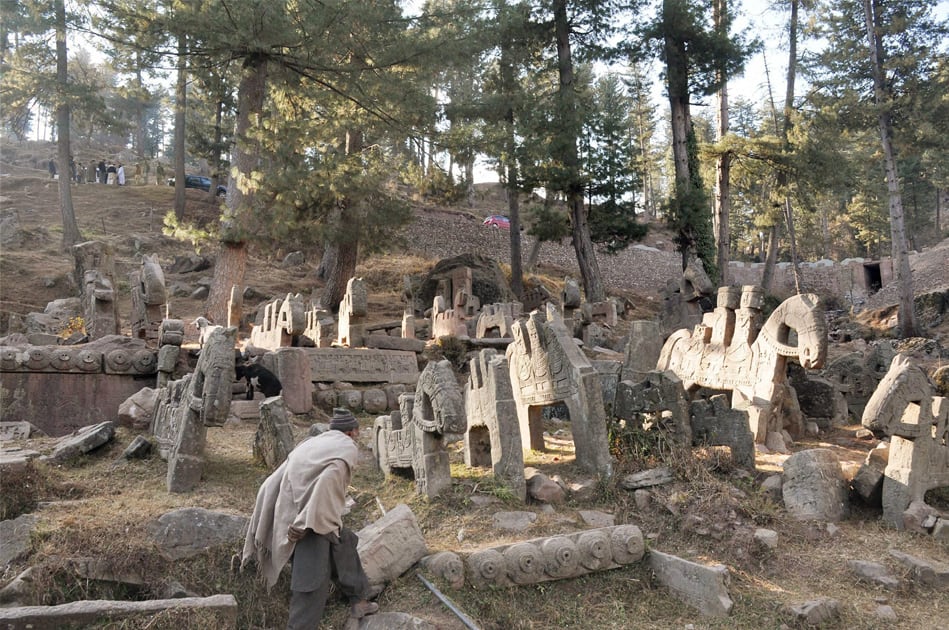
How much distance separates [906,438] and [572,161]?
15.6 meters

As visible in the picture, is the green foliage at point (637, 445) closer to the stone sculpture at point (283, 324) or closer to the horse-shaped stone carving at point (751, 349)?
the horse-shaped stone carving at point (751, 349)

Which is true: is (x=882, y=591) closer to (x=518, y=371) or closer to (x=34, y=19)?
(x=518, y=371)

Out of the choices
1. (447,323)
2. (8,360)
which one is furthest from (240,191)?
(8,360)

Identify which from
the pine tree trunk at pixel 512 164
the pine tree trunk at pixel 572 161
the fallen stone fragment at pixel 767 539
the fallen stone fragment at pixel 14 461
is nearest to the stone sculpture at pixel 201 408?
the fallen stone fragment at pixel 14 461

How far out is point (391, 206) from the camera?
1903 centimetres

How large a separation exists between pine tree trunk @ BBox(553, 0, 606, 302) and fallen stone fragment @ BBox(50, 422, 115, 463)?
51.5 feet

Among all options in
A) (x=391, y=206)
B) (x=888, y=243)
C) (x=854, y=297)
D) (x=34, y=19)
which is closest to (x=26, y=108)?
(x=34, y=19)

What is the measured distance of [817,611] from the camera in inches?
207

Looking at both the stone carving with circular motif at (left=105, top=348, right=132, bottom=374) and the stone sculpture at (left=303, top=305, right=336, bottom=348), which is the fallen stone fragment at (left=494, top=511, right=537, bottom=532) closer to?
the stone carving with circular motif at (left=105, top=348, right=132, bottom=374)

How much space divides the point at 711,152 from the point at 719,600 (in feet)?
64.1

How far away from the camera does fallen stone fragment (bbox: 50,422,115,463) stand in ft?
24.7

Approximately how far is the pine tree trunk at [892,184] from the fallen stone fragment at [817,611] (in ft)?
56.5

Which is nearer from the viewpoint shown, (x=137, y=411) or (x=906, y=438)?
(x=906, y=438)

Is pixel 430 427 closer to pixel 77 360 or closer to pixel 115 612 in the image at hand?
pixel 115 612
